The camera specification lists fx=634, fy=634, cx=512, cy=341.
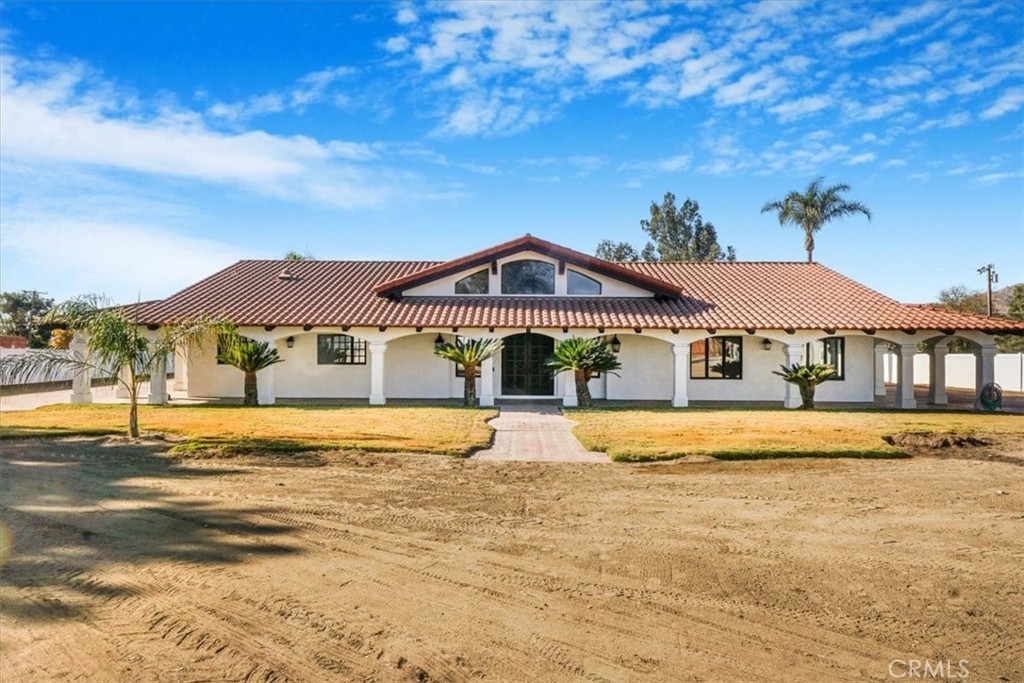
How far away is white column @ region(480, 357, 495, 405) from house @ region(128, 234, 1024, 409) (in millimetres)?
35

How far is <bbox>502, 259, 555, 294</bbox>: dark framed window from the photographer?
73.6 feet

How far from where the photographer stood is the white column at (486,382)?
1939cm

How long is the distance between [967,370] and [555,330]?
23206 millimetres

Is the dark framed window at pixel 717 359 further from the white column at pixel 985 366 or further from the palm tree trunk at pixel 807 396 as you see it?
the white column at pixel 985 366

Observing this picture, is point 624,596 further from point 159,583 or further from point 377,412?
point 377,412

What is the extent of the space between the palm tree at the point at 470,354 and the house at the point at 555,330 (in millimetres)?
382

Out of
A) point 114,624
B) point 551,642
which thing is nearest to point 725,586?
point 551,642

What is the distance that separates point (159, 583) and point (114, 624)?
712mm

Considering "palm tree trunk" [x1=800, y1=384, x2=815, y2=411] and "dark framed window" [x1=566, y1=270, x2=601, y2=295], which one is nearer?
"palm tree trunk" [x1=800, y1=384, x2=815, y2=411]

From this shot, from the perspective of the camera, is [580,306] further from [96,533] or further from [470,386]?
[96,533]

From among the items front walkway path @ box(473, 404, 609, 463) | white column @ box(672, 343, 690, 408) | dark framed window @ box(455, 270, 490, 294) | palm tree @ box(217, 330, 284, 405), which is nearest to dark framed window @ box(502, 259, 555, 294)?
dark framed window @ box(455, 270, 490, 294)

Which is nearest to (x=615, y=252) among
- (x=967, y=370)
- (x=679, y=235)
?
(x=679, y=235)

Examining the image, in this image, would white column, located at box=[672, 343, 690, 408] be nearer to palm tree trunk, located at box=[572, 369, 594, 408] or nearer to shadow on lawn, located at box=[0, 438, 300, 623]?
palm tree trunk, located at box=[572, 369, 594, 408]

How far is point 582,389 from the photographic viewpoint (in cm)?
1930
